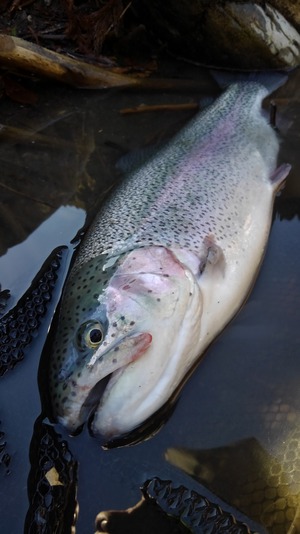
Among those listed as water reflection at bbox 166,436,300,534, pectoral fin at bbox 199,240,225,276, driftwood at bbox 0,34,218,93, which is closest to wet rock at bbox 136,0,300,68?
driftwood at bbox 0,34,218,93

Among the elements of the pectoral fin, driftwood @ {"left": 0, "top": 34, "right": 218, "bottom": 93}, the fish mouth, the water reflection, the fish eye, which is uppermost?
driftwood @ {"left": 0, "top": 34, "right": 218, "bottom": 93}

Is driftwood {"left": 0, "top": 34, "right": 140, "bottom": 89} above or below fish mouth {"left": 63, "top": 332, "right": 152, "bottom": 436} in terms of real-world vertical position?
above

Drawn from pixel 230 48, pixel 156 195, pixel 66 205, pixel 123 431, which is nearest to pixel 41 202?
pixel 66 205

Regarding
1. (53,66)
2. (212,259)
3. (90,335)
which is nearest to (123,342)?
(90,335)

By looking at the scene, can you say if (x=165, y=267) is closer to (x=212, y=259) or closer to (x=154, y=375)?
(x=212, y=259)

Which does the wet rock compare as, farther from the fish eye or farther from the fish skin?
the fish eye

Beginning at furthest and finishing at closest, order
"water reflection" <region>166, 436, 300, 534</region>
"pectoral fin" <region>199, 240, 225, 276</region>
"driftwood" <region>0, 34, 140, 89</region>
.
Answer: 1. "driftwood" <region>0, 34, 140, 89</region>
2. "pectoral fin" <region>199, 240, 225, 276</region>
3. "water reflection" <region>166, 436, 300, 534</region>

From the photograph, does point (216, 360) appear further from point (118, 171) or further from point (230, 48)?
point (230, 48)
